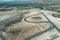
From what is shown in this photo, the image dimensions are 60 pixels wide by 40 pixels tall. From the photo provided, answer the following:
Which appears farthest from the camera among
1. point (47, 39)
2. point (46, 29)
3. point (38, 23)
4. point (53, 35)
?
point (38, 23)

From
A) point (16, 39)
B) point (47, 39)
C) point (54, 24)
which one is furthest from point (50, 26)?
point (16, 39)

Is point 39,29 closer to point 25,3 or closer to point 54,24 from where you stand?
point 54,24

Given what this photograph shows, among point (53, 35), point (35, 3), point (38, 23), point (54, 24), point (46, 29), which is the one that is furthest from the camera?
point (35, 3)

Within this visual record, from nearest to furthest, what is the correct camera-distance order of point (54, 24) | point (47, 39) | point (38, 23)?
point (47, 39), point (54, 24), point (38, 23)

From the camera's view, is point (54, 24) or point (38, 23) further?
point (38, 23)

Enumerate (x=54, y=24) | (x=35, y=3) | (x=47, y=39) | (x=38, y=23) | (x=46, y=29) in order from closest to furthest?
(x=47, y=39) < (x=46, y=29) < (x=54, y=24) < (x=38, y=23) < (x=35, y=3)

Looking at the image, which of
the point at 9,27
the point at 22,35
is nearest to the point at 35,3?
the point at 9,27

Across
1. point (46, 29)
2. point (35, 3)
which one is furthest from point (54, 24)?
point (35, 3)

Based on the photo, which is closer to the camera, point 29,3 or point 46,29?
point 46,29

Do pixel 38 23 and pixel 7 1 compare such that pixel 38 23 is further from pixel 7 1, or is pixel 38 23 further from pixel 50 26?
pixel 7 1
